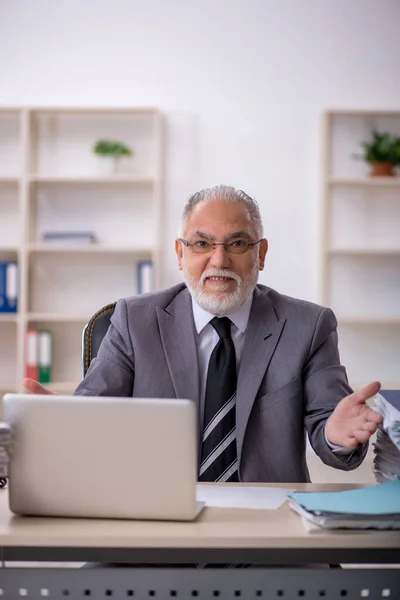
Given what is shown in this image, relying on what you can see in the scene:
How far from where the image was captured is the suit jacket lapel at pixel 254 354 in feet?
6.24

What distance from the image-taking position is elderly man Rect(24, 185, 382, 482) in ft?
6.29

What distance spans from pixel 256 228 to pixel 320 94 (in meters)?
2.91

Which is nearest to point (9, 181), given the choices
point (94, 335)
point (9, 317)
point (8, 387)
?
point (9, 317)

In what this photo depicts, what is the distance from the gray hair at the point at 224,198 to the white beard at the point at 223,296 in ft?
0.44

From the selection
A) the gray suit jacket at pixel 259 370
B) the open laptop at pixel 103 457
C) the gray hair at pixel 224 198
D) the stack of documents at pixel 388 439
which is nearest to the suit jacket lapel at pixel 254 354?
the gray suit jacket at pixel 259 370

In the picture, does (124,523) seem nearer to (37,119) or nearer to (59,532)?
(59,532)

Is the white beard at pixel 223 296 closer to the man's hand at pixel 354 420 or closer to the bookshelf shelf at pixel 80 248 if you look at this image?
the man's hand at pixel 354 420

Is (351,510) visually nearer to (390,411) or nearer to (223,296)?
(390,411)

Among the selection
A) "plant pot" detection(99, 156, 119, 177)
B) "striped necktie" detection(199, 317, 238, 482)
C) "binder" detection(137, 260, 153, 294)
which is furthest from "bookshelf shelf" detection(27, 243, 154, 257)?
"striped necktie" detection(199, 317, 238, 482)

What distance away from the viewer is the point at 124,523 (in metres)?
1.28

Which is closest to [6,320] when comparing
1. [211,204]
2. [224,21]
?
[224,21]

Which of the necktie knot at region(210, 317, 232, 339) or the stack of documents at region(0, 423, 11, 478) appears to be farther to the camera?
the necktie knot at region(210, 317, 232, 339)

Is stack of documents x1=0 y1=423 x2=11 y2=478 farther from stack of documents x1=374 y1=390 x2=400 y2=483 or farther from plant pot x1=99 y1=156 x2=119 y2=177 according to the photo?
plant pot x1=99 y1=156 x2=119 y2=177

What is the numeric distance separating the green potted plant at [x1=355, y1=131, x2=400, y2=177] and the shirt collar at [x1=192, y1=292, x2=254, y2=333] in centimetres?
274
